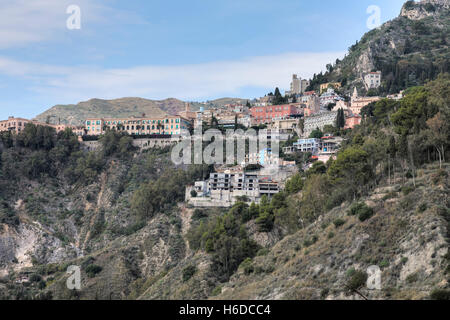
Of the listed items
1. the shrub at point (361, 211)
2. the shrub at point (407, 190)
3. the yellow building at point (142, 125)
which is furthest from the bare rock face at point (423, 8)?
the shrub at point (407, 190)

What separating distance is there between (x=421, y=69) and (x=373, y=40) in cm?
1961

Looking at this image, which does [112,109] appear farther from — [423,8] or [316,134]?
[316,134]

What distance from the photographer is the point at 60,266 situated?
59.7 metres

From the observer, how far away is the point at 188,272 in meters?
45.8

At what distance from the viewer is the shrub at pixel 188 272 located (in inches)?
1784

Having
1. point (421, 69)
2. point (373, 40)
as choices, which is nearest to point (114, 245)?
point (421, 69)

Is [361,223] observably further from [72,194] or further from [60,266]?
[72,194]

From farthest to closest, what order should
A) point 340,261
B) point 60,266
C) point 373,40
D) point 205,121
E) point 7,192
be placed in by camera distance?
point 373,40
point 205,121
point 7,192
point 60,266
point 340,261

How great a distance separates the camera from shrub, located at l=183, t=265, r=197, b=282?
4531 cm
